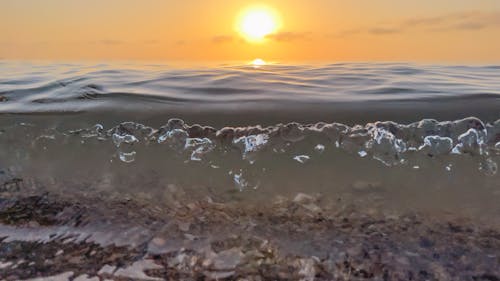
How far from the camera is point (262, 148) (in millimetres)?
4930

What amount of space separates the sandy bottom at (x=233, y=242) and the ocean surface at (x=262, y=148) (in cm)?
17

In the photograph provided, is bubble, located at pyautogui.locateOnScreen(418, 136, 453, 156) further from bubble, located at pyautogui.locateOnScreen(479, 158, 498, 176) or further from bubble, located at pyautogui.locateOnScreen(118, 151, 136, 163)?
bubble, located at pyautogui.locateOnScreen(118, 151, 136, 163)

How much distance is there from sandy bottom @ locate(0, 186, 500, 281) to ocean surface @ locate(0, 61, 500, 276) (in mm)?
171

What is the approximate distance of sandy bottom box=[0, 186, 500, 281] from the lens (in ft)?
9.57

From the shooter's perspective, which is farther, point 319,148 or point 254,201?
point 319,148

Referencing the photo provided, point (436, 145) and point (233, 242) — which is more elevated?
point (436, 145)

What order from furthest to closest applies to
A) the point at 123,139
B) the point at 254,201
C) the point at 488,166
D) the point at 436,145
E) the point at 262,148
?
1. the point at 123,139
2. the point at 262,148
3. the point at 488,166
4. the point at 436,145
5. the point at 254,201

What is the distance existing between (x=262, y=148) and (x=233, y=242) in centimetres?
176

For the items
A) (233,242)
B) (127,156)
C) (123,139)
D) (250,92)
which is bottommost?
(233,242)

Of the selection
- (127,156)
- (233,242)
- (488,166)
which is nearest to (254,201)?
(233,242)

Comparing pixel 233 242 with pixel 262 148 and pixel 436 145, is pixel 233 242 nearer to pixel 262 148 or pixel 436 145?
pixel 262 148

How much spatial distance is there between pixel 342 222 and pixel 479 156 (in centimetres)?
200

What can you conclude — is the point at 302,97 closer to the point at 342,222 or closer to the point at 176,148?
the point at 176,148

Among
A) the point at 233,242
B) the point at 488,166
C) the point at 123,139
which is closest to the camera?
the point at 233,242
